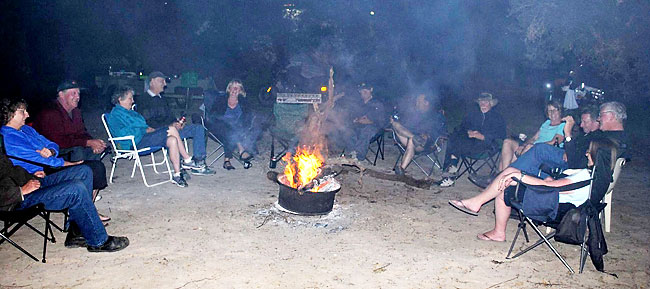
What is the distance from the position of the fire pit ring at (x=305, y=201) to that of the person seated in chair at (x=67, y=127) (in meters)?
1.86

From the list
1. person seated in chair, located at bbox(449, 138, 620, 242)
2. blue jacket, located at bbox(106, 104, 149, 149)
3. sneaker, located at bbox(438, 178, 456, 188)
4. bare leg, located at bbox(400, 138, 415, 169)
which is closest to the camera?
person seated in chair, located at bbox(449, 138, 620, 242)

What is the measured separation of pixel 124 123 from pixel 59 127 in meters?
0.79

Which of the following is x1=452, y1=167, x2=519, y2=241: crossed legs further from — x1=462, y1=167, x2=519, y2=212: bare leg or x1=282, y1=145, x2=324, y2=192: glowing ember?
x1=282, y1=145, x2=324, y2=192: glowing ember

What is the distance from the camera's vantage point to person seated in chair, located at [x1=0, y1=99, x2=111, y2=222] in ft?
11.0

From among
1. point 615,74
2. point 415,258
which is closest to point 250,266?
point 415,258

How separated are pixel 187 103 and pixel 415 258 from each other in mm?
10887

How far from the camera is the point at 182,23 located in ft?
49.5

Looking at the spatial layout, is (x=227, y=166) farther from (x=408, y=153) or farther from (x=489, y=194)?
(x=489, y=194)

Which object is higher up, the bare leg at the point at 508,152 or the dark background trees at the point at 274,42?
the dark background trees at the point at 274,42

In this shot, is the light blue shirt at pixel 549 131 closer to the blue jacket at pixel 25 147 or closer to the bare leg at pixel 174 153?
the bare leg at pixel 174 153

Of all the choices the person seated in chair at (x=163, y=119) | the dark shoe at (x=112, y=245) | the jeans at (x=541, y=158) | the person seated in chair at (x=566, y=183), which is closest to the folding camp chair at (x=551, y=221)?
the person seated in chair at (x=566, y=183)

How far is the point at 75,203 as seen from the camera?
10.5 ft

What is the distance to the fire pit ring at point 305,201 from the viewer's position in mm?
4246

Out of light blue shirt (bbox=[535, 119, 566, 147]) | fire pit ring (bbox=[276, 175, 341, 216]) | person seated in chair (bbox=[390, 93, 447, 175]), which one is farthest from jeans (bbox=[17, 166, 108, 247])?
light blue shirt (bbox=[535, 119, 566, 147])
